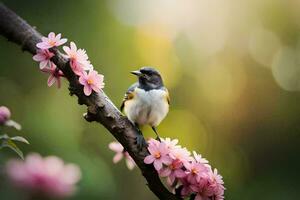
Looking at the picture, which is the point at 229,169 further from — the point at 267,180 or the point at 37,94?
the point at 37,94

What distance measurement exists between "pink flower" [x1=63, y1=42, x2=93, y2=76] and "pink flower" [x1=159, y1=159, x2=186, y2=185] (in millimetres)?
387

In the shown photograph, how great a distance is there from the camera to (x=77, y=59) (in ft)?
6.39

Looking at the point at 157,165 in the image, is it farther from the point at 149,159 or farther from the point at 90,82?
the point at 90,82

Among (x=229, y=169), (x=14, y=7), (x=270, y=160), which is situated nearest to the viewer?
(x=14, y=7)

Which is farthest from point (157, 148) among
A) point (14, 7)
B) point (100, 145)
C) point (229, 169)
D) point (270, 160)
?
point (270, 160)

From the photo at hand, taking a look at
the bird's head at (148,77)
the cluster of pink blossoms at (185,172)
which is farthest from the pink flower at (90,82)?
the bird's head at (148,77)

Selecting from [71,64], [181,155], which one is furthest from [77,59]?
[181,155]

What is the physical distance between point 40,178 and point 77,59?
39cm

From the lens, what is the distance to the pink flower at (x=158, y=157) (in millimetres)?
1906

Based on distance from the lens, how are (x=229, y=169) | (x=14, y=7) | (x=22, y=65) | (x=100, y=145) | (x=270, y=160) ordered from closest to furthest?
(x=14, y=7), (x=22, y=65), (x=100, y=145), (x=229, y=169), (x=270, y=160)

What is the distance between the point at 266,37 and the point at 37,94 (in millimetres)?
3840

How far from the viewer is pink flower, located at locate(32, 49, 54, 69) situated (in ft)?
6.26

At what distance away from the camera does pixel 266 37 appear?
8852 mm

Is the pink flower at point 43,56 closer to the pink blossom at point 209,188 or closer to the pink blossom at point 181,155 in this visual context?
the pink blossom at point 181,155
